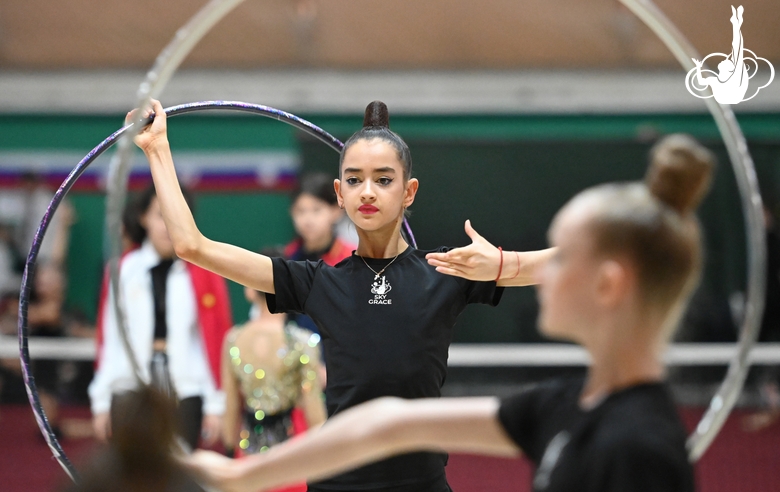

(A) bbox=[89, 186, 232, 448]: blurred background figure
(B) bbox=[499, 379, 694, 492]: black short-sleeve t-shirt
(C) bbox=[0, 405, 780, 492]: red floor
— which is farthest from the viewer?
(C) bbox=[0, 405, 780, 492]: red floor

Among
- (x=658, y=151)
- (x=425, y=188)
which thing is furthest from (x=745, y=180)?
(x=425, y=188)

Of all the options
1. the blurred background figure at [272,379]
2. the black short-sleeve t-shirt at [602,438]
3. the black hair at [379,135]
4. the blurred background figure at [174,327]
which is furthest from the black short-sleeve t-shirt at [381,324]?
the blurred background figure at [174,327]

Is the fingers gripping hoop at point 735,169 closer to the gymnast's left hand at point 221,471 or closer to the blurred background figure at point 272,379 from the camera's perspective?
the gymnast's left hand at point 221,471

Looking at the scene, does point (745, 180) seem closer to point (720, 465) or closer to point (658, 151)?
point (658, 151)

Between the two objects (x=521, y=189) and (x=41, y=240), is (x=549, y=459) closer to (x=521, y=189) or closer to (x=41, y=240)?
(x=41, y=240)

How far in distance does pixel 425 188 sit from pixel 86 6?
146 inches

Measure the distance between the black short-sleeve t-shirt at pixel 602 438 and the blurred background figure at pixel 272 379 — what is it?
2.51m

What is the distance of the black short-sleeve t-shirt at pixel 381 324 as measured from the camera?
2.28 meters

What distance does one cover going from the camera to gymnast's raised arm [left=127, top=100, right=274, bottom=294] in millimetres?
2299

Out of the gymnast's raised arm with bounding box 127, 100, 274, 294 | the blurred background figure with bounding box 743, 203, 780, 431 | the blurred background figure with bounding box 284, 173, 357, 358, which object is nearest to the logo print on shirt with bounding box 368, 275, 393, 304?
the gymnast's raised arm with bounding box 127, 100, 274, 294

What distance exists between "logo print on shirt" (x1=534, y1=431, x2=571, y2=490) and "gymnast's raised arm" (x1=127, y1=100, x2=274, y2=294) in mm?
1205

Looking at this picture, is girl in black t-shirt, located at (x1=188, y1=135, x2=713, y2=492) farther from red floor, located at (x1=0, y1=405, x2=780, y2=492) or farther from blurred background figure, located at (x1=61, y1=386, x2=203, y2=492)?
red floor, located at (x1=0, y1=405, x2=780, y2=492)

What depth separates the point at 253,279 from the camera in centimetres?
239

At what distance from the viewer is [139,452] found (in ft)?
3.31
